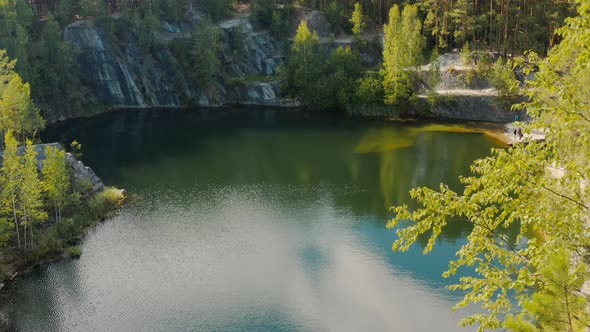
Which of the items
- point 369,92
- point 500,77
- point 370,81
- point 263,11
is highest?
point 263,11

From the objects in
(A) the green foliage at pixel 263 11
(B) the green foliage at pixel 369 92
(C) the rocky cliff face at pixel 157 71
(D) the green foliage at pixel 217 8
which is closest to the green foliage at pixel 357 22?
(C) the rocky cliff face at pixel 157 71

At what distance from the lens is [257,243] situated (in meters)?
41.3

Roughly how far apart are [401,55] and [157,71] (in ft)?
130

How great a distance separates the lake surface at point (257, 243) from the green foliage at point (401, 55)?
32.8 ft

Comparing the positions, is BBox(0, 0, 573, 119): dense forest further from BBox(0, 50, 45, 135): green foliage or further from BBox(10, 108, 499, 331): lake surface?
BBox(0, 50, 45, 135): green foliage

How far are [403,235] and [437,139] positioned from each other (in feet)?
191

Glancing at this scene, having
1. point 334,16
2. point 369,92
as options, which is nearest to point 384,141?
point 369,92

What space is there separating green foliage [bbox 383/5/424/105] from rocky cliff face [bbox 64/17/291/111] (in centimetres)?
1928

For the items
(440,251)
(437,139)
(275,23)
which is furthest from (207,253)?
(275,23)

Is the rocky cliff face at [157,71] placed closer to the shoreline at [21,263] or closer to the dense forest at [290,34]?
the dense forest at [290,34]

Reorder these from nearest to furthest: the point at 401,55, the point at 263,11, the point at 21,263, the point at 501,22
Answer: the point at 21,263, the point at 401,55, the point at 501,22, the point at 263,11

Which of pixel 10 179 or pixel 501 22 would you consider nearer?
pixel 10 179

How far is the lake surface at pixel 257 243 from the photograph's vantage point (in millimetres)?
32406

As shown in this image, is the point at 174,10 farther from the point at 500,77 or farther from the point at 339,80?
the point at 500,77
